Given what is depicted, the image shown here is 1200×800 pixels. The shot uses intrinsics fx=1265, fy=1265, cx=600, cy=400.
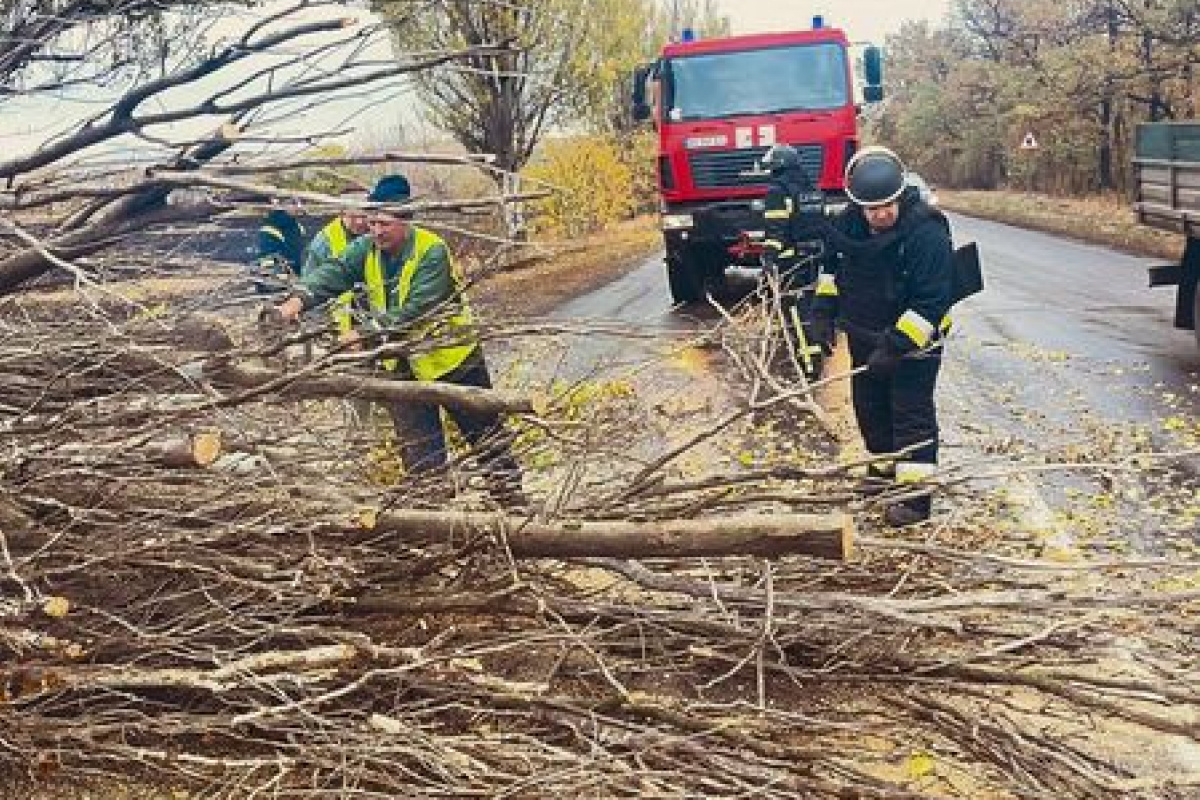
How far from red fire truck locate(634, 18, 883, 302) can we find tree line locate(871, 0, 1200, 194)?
14.9 m

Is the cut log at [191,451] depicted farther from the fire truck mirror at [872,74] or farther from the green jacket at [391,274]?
the fire truck mirror at [872,74]

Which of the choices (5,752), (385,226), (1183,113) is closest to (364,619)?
(5,752)

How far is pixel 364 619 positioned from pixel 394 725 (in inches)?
25.6

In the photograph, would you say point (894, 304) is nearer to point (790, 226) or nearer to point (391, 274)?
point (391, 274)

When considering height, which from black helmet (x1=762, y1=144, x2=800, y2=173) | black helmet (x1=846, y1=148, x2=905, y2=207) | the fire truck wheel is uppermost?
black helmet (x1=762, y1=144, x2=800, y2=173)

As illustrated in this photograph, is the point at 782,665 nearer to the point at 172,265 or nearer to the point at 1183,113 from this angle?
the point at 172,265

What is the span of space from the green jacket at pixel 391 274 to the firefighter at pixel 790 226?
3321mm

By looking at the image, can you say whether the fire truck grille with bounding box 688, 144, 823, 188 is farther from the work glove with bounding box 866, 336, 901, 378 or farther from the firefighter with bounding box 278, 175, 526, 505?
the firefighter with bounding box 278, 175, 526, 505

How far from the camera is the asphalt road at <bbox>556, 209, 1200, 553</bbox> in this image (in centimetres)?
545

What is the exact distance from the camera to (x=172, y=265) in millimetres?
4055

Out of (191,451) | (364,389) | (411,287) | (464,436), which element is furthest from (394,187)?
(191,451)

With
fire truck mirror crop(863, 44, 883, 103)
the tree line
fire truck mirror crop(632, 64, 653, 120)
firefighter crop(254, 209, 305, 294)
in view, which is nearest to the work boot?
firefighter crop(254, 209, 305, 294)

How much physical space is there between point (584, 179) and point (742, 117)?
43.4 feet

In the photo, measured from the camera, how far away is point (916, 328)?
5211 mm
